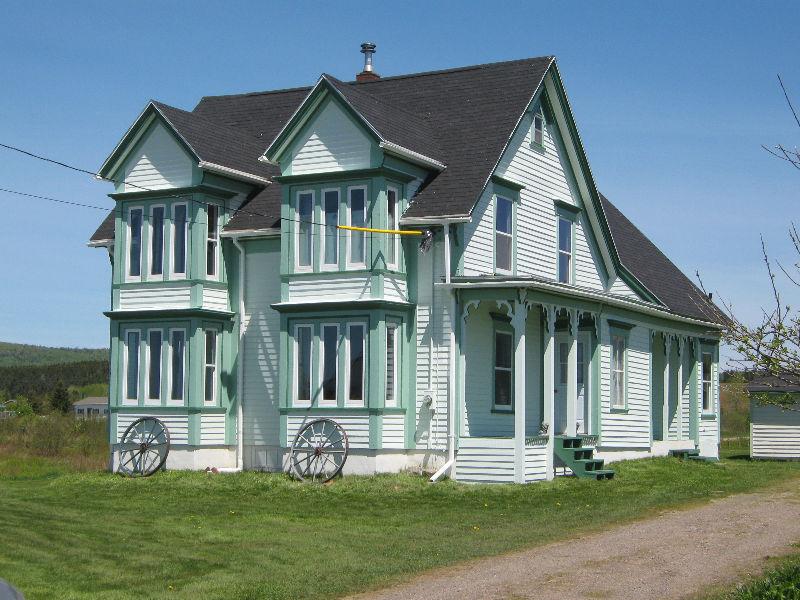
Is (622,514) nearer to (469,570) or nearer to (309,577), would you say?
(469,570)

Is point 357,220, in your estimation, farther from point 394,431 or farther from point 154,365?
point 154,365

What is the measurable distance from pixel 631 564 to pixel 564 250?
55.3 feet

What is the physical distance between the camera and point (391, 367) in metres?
26.1

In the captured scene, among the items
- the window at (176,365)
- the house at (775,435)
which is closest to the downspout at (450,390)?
the window at (176,365)

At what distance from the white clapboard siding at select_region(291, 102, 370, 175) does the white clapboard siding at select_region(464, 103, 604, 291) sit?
2855 millimetres

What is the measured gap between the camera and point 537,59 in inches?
1166

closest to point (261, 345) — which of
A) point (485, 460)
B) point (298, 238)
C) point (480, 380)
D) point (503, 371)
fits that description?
point (298, 238)

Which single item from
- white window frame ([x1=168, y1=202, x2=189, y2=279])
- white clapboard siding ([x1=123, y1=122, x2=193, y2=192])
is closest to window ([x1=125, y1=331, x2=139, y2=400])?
white window frame ([x1=168, y1=202, x2=189, y2=279])

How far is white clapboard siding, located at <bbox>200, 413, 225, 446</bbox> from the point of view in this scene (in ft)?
92.2

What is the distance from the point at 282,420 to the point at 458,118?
8.29 meters

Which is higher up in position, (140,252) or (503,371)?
(140,252)

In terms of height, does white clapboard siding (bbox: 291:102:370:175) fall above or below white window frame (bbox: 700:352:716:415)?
above

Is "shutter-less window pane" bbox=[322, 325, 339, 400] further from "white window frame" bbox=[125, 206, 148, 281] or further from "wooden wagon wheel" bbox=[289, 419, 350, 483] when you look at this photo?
Answer: "white window frame" bbox=[125, 206, 148, 281]

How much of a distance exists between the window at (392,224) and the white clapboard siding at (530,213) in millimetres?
1541
